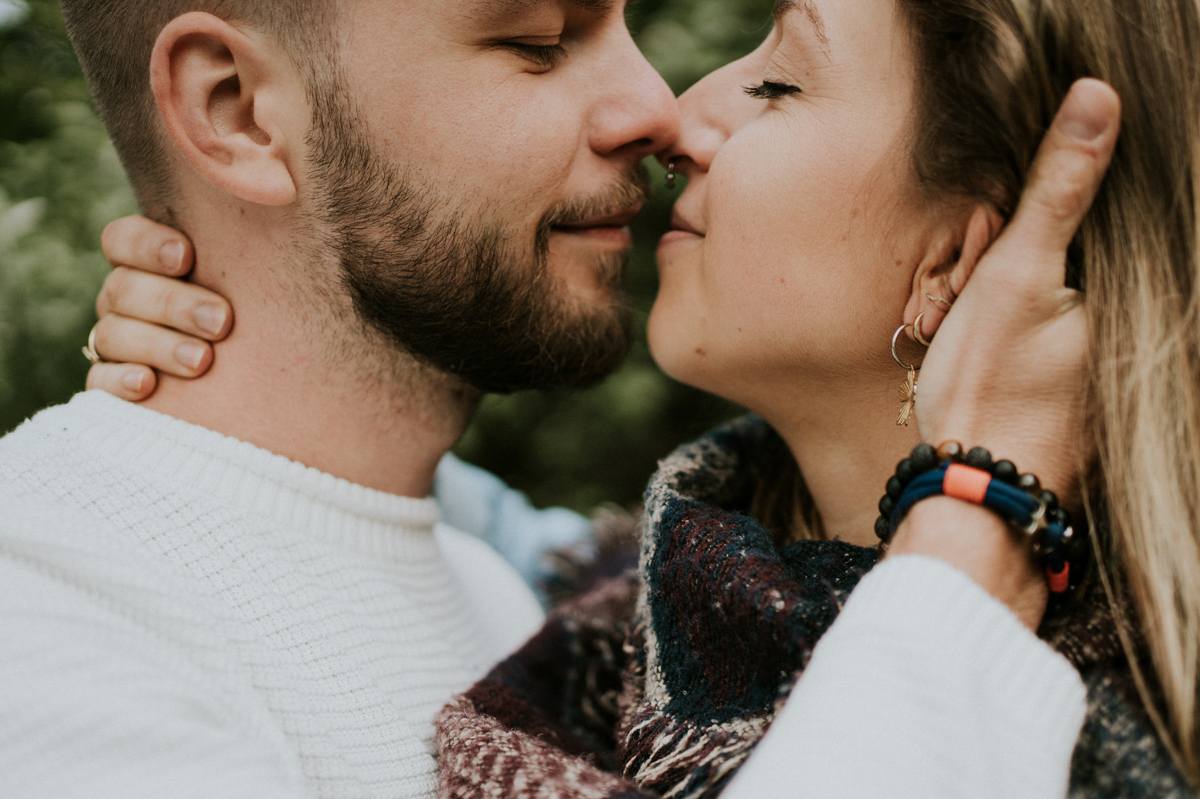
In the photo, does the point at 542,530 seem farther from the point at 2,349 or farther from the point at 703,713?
the point at 2,349

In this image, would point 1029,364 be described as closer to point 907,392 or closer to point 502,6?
point 907,392

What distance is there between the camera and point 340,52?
1.78 m

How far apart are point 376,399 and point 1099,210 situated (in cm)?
143

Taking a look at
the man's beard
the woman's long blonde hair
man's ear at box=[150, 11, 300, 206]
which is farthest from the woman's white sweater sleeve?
man's ear at box=[150, 11, 300, 206]

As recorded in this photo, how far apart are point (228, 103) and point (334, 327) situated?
51cm

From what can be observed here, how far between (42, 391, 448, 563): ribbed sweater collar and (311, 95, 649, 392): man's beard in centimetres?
37

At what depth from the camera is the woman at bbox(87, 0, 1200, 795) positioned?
4.01 feet

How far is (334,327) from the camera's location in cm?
190

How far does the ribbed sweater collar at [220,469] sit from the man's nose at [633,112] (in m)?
0.94

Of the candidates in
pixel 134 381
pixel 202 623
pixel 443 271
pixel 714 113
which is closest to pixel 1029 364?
pixel 714 113

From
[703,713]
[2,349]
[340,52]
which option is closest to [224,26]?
[340,52]

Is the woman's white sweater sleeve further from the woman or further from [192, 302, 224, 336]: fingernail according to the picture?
[192, 302, 224, 336]: fingernail

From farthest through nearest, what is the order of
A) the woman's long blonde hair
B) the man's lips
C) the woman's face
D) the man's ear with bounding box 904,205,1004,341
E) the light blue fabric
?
1. the light blue fabric
2. the man's lips
3. the woman's face
4. the man's ear with bounding box 904,205,1004,341
5. the woman's long blonde hair

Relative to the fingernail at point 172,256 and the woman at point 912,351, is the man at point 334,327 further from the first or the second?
the woman at point 912,351
